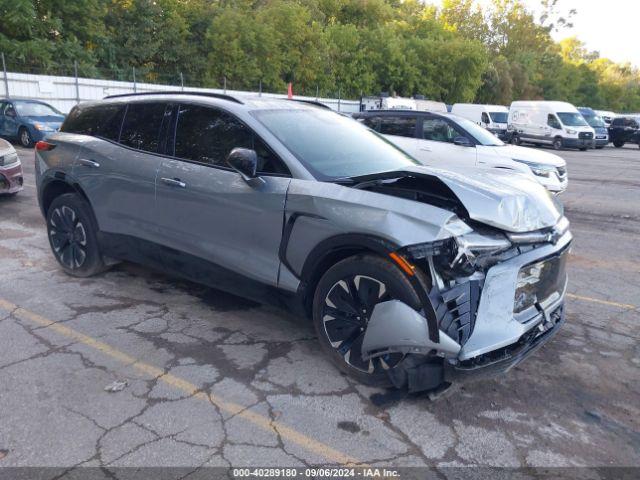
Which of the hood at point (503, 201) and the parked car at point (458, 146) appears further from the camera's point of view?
the parked car at point (458, 146)

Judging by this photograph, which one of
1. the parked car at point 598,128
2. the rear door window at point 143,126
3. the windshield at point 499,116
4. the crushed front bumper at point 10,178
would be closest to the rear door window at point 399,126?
the crushed front bumper at point 10,178

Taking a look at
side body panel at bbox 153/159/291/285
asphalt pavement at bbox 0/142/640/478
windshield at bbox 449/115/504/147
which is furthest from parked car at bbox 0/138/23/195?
windshield at bbox 449/115/504/147

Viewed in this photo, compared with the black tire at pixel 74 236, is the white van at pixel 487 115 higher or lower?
higher

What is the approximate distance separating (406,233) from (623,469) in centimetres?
160

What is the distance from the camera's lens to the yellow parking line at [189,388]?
109 inches

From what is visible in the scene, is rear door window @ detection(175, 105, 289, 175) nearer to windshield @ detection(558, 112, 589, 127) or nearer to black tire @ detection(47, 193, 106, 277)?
black tire @ detection(47, 193, 106, 277)

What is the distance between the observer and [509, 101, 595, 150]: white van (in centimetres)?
2541

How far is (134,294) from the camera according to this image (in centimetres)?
477

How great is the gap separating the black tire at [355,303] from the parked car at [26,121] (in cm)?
1413

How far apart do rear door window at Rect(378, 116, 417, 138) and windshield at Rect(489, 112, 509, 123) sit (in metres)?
20.4

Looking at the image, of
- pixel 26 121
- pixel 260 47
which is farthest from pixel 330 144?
pixel 260 47

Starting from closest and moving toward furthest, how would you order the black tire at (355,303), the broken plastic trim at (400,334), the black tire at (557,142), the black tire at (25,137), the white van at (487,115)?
the broken plastic trim at (400,334) → the black tire at (355,303) → the black tire at (25,137) → the black tire at (557,142) → the white van at (487,115)

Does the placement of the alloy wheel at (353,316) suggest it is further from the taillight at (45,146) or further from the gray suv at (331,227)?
the taillight at (45,146)

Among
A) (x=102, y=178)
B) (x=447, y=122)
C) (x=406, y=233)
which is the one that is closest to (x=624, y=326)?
(x=406, y=233)
